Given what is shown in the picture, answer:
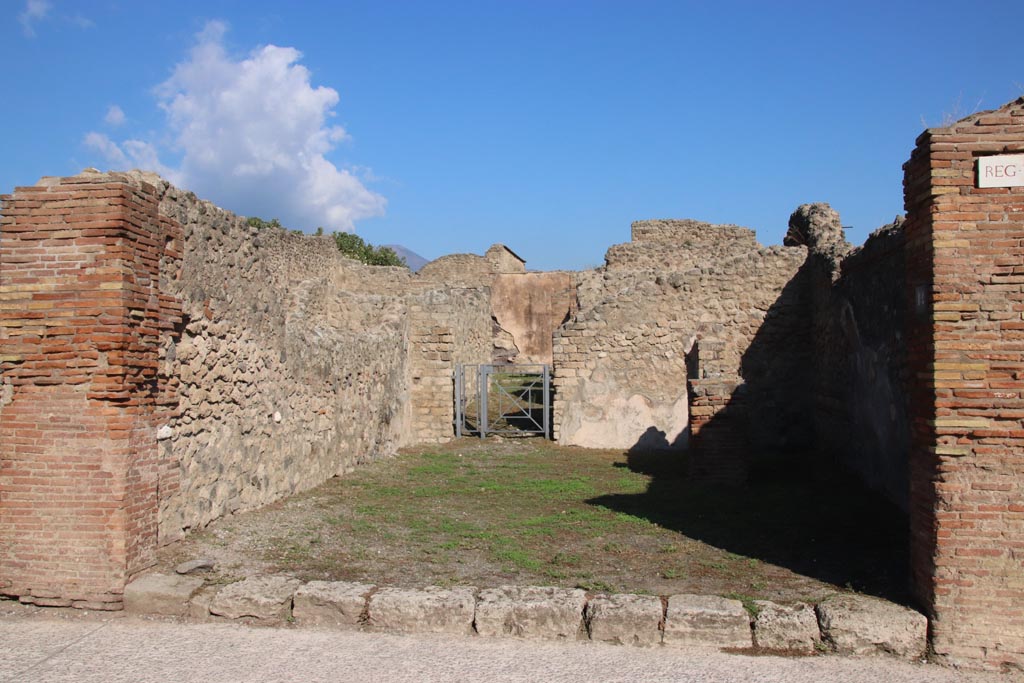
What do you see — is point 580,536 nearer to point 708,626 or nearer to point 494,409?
point 708,626

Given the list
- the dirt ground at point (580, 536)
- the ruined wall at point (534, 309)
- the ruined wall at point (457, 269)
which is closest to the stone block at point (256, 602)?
the dirt ground at point (580, 536)

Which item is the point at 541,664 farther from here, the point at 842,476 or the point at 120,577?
the point at 842,476

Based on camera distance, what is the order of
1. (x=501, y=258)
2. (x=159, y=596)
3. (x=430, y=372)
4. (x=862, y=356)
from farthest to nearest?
(x=501, y=258), (x=430, y=372), (x=862, y=356), (x=159, y=596)

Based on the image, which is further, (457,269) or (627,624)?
(457,269)

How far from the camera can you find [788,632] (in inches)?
177

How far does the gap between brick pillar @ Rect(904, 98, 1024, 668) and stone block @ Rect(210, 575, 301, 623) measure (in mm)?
4015

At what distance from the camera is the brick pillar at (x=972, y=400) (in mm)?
4414

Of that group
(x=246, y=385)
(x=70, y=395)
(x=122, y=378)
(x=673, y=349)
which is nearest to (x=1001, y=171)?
(x=122, y=378)

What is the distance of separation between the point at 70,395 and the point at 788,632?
4987 mm

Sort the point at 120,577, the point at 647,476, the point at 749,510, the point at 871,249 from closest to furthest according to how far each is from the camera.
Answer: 1. the point at 120,577
2. the point at 749,510
3. the point at 871,249
4. the point at 647,476

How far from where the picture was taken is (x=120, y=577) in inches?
204

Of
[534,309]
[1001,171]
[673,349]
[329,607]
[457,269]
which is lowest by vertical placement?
[329,607]

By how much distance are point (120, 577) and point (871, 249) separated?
28.3 ft

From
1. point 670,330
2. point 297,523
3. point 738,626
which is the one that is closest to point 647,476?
point 670,330
